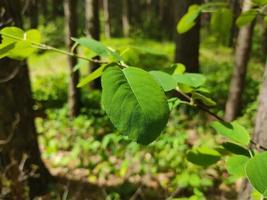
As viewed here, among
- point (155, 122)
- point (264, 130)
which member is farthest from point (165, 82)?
point (264, 130)

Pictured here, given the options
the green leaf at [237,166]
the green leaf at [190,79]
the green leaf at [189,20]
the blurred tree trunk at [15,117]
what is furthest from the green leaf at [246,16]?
the blurred tree trunk at [15,117]

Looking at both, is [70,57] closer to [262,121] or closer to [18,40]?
[262,121]

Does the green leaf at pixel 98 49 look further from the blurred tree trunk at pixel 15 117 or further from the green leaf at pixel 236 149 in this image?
the blurred tree trunk at pixel 15 117

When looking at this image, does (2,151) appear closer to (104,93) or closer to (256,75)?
(104,93)

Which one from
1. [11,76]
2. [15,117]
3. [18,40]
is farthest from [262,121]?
[15,117]

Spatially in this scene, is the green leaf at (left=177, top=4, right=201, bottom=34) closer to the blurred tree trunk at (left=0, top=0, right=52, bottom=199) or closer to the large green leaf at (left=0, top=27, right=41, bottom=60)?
the large green leaf at (left=0, top=27, right=41, bottom=60)

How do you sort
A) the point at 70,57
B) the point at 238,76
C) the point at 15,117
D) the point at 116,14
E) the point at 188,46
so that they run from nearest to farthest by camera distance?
1. the point at 15,117
2. the point at 70,57
3. the point at 238,76
4. the point at 188,46
5. the point at 116,14

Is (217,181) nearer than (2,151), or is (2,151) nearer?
(2,151)
